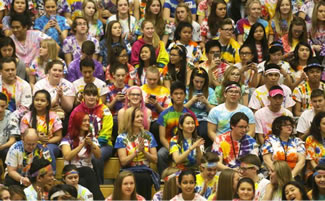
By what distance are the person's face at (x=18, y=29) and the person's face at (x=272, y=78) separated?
317 cm

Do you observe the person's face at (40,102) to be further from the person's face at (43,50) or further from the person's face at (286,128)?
the person's face at (286,128)

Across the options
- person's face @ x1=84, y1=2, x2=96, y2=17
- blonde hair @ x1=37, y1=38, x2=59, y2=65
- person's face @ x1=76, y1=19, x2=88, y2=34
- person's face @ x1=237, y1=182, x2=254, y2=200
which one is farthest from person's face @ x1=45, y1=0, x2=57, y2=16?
person's face @ x1=237, y1=182, x2=254, y2=200

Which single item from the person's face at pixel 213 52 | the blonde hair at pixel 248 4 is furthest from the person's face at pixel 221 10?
the person's face at pixel 213 52

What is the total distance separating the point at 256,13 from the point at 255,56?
1.10m

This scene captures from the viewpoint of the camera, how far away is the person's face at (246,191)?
895 cm

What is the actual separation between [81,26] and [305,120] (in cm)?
328

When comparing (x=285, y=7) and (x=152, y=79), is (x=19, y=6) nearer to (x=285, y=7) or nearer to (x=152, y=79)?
(x=152, y=79)

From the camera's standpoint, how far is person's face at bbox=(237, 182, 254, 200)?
8.95m

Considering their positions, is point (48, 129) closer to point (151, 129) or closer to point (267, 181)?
point (151, 129)

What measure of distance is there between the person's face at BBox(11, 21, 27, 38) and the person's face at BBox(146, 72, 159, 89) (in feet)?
6.31

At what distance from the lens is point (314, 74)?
38.0 feet

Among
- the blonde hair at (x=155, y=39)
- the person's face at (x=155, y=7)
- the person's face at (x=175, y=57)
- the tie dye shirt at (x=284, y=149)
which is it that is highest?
the person's face at (x=155, y=7)

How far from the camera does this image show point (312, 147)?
34.2 ft

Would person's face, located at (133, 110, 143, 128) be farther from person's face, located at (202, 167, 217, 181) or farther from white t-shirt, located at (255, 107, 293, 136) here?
white t-shirt, located at (255, 107, 293, 136)
